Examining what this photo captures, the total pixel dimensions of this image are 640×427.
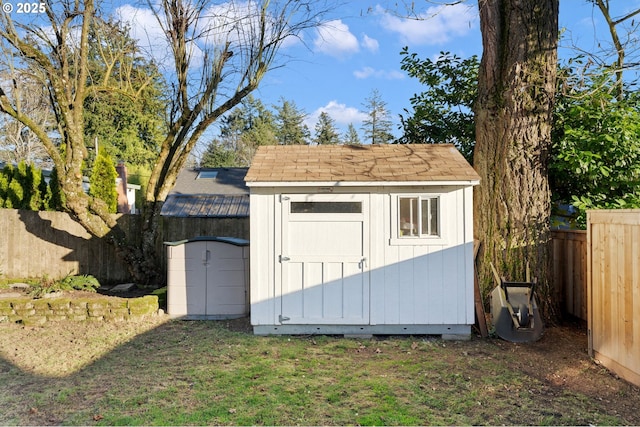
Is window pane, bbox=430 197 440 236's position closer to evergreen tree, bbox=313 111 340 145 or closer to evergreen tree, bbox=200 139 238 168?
evergreen tree, bbox=200 139 238 168

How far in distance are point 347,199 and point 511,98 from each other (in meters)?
2.79

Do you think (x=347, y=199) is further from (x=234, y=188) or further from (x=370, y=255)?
(x=234, y=188)

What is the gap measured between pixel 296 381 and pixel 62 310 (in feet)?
13.3

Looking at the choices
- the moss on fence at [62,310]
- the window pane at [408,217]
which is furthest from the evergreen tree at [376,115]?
the moss on fence at [62,310]

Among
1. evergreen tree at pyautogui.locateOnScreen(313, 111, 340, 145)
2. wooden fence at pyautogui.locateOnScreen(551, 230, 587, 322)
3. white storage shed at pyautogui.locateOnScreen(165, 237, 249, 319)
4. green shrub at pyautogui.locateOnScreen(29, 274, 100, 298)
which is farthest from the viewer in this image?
evergreen tree at pyautogui.locateOnScreen(313, 111, 340, 145)

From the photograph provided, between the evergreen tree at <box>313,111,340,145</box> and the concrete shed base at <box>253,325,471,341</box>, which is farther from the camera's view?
the evergreen tree at <box>313,111,340,145</box>

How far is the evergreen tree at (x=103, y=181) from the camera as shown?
11.5 m

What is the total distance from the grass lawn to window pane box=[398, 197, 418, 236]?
53.7 inches

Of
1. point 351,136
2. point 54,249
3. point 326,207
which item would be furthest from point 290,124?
point 326,207

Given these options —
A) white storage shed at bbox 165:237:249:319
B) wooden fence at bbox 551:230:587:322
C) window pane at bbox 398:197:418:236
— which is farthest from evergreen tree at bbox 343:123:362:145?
window pane at bbox 398:197:418:236

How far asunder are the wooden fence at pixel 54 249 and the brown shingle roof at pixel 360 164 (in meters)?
4.32

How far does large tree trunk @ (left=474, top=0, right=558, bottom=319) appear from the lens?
5656mm

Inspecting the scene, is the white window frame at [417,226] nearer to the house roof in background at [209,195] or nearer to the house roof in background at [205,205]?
the house roof in background at [209,195]

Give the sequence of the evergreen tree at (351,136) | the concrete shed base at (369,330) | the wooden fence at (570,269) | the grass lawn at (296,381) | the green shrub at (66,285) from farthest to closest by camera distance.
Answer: the evergreen tree at (351,136)
the green shrub at (66,285)
the wooden fence at (570,269)
the concrete shed base at (369,330)
the grass lawn at (296,381)
